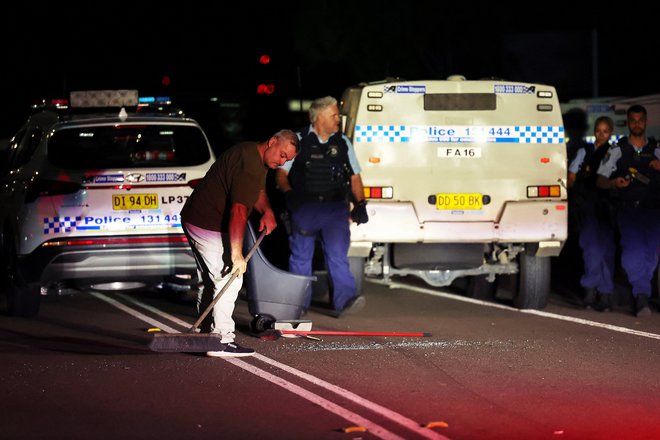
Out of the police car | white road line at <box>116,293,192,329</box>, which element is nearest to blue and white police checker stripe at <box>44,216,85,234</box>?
the police car

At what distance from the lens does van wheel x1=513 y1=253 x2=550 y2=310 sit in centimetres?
1158

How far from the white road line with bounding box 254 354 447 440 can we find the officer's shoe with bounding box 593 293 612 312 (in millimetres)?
4109

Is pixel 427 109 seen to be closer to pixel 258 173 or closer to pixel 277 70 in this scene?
pixel 258 173

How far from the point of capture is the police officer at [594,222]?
469 inches

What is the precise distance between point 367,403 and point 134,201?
13.5 ft

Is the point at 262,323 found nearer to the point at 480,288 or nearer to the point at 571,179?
the point at 480,288

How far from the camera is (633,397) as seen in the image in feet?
24.5

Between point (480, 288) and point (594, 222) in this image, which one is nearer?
point (594, 222)

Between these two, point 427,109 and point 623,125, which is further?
point 623,125

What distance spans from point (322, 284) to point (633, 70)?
44436 mm

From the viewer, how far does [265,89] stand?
1766 cm

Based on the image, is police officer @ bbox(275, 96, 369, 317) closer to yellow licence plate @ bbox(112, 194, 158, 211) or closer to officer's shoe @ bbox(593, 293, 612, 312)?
yellow licence plate @ bbox(112, 194, 158, 211)

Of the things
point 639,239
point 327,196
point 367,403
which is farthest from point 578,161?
point 367,403

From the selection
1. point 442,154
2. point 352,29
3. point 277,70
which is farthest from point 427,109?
point 352,29
